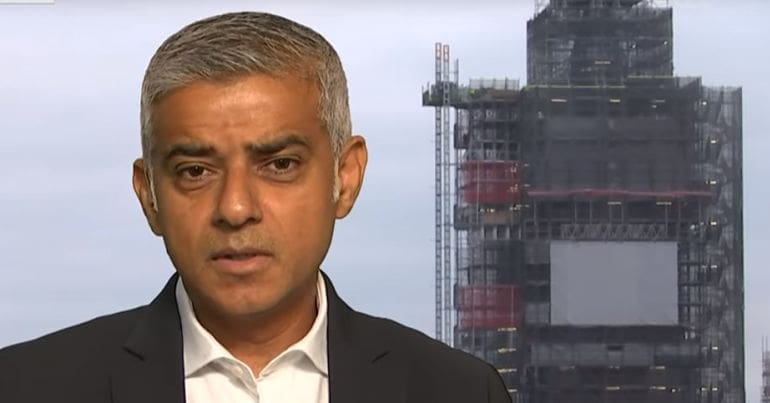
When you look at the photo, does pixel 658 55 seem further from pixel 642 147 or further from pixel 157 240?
pixel 157 240

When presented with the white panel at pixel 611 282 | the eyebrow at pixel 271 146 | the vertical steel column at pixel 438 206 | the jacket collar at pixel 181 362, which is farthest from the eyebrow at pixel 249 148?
the white panel at pixel 611 282

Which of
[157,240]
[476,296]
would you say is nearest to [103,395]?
[157,240]

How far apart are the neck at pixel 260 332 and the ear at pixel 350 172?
1.6 inches

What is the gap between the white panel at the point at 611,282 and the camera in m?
4.03

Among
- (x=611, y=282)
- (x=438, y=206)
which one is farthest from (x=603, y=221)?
(x=438, y=206)

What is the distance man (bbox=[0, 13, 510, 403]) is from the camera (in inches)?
27.3

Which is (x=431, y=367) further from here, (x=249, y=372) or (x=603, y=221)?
(x=603, y=221)

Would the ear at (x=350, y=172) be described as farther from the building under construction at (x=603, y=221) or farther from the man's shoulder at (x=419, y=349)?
the building under construction at (x=603, y=221)

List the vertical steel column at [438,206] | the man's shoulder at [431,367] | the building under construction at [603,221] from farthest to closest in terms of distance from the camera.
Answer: the building under construction at [603,221] → the vertical steel column at [438,206] → the man's shoulder at [431,367]

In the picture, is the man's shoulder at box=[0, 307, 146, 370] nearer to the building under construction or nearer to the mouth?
the mouth

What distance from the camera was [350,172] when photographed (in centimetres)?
75

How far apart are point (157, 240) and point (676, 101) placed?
4.65ft

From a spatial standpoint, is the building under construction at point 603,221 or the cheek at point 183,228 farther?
the building under construction at point 603,221

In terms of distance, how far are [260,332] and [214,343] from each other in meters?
0.02
